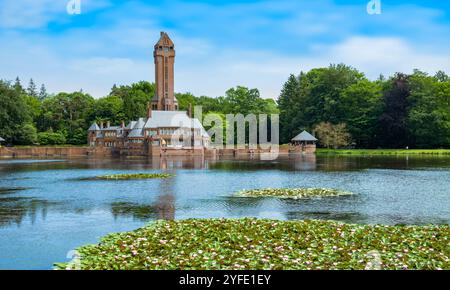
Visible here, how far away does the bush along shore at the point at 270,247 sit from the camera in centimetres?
1308

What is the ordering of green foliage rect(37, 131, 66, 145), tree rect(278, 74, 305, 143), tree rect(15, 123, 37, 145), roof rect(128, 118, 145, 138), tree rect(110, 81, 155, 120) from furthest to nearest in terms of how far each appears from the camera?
tree rect(110, 81, 155, 120) → tree rect(278, 74, 305, 143) → green foliage rect(37, 131, 66, 145) → tree rect(15, 123, 37, 145) → roof rect(128, 118, 145, 138)

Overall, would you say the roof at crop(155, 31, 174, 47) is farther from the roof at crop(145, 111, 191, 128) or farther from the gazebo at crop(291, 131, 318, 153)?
the gazebo at crop(291, 131, 318, 153)

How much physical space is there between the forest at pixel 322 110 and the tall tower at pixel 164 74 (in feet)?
33.3

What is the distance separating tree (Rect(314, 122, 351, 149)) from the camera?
106575 mm

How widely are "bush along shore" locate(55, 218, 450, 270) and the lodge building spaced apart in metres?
83.6

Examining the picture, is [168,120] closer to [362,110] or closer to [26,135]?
[26,135]

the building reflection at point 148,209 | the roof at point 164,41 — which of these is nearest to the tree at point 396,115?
the roof at point 164,41

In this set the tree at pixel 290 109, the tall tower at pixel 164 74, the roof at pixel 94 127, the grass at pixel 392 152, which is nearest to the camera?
the grass at pixel 392 152

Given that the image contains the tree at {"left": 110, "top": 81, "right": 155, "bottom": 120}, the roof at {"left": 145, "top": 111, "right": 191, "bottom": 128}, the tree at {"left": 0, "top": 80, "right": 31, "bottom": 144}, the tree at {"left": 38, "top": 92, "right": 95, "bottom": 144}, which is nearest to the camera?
the roof at {"left": 145, "top": 111, "right": 191, "bottom": 128}

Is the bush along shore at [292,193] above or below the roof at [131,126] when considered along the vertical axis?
below

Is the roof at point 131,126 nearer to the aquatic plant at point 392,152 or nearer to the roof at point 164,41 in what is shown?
the roof at point 164,41

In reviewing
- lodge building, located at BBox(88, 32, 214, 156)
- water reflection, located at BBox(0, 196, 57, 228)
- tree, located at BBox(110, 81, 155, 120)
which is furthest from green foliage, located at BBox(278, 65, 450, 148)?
water reflection, located at BBox(0, 196, 57, 228)

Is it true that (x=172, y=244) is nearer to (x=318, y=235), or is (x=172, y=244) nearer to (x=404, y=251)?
(x=318, y=235)
